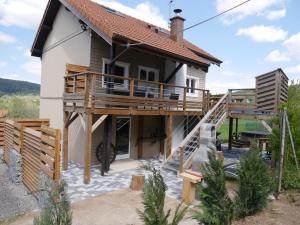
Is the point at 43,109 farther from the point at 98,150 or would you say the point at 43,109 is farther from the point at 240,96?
the point at 240,96

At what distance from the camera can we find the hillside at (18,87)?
5860cm

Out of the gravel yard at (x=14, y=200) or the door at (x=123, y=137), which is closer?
the gravel yard at (x=14, y=200)

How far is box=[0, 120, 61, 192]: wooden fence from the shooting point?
285 inches

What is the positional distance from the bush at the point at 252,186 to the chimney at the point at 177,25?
10.8 metres

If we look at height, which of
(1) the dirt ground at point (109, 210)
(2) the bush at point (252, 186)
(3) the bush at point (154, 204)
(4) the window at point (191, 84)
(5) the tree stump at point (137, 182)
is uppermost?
(4) the window at point (191, 84)

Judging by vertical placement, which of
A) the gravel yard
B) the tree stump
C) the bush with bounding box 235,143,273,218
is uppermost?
the bush with bounding box 235,143,273,218

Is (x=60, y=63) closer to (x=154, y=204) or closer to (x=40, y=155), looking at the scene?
(x=40, y=155)

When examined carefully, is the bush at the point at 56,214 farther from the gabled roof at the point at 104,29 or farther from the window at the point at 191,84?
the window at the point at 191,84

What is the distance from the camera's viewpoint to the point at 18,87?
2448 inches

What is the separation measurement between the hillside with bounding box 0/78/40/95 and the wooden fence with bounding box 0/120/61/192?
50509 millimetres

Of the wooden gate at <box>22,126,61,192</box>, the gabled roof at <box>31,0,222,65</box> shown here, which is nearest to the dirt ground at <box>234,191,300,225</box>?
the wooden gate at <box>22,126,61,192</box>

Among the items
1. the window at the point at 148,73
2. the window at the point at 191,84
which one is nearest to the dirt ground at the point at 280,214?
the window at the point at 148,73

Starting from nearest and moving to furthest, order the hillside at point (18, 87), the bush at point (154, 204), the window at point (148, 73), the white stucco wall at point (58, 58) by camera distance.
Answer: the bush at point (154, 204), the white stucco wall at point (58, 58), the window at point (148, 73), the hillside at point (18, 87)

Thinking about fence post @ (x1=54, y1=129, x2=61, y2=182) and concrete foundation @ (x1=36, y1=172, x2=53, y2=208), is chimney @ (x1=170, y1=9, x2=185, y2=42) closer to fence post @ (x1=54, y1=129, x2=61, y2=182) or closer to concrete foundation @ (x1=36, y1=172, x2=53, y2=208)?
fence post @ (x1=54, y1=129, x2=61, y2=182)
